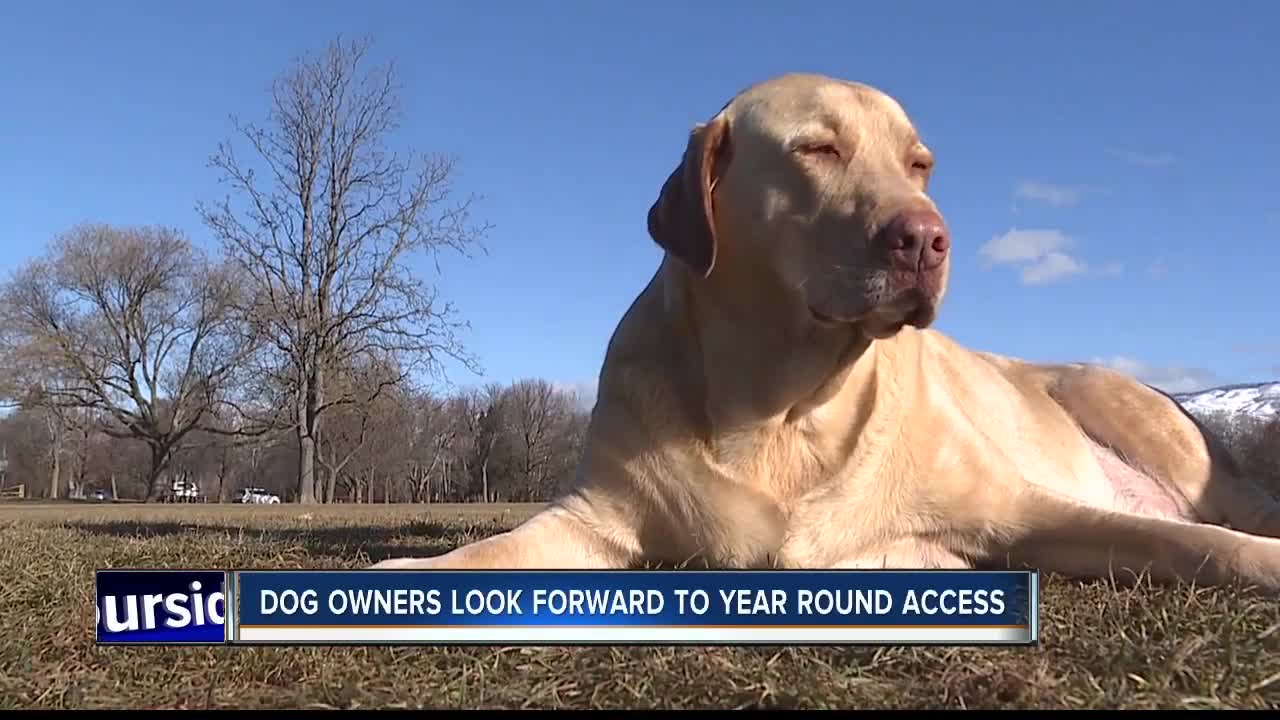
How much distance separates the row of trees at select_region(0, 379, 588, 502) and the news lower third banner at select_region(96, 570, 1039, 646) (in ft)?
99.0

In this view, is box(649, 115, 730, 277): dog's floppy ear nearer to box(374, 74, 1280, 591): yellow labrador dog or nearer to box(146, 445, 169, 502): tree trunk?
box(374, 74, 1280, 591): yellow labrador dog

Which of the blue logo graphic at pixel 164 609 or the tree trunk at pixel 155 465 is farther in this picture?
the tree trunk at pixel 155 465

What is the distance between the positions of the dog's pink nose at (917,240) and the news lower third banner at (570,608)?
880 mm

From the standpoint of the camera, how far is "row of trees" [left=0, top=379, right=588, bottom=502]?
132ft

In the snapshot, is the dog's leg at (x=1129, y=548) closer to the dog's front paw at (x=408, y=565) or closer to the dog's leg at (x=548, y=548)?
the dog's leg at (x=548, y=548)

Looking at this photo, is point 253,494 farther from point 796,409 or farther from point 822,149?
point 822,149

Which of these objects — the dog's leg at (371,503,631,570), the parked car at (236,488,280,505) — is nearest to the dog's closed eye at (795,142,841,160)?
the dog's leg at (371,503,631,570)

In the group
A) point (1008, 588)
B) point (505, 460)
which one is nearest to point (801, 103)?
point (1008, 588)

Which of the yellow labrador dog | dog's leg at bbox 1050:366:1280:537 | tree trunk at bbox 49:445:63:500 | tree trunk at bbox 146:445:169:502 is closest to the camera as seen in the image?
the yellow labrador dog

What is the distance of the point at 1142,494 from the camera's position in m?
4.49

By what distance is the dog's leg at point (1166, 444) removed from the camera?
4.36 meters

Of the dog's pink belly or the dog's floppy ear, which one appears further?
the dog's pink belly

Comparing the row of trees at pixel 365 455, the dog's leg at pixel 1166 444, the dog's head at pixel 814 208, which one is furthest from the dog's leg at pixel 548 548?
the row of trees at pixel 365 455

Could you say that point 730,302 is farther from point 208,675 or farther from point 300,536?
point 300,536
